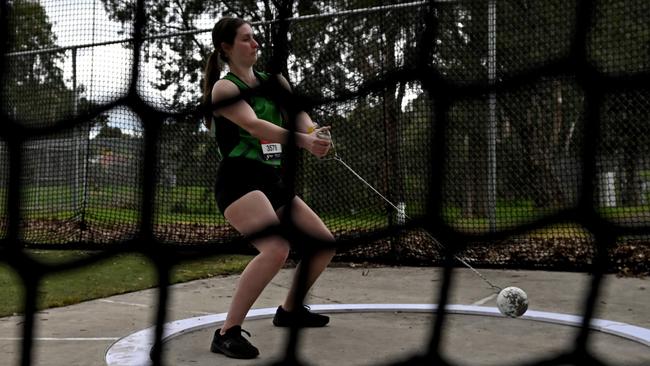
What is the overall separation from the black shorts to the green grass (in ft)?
2.44

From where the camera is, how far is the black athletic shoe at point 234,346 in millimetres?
2045

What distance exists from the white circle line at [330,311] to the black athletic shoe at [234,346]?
0.19 meters

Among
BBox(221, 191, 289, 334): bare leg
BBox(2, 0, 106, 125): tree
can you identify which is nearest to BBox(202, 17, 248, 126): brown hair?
BBox(221, 191, 289, 334): bare leg

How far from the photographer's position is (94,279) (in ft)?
12.2

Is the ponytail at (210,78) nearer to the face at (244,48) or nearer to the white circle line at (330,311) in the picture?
the face at (244,48)

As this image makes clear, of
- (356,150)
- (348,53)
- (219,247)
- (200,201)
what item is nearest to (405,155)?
(356,150)

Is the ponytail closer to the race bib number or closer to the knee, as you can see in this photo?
the race bib number

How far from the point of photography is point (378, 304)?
2.96 metres

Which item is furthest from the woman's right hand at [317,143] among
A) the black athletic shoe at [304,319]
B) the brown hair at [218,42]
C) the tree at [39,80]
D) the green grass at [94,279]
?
the tree at [39,80]

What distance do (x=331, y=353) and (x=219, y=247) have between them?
1.95ft

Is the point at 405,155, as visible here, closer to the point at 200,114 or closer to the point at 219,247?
the point at 200,114

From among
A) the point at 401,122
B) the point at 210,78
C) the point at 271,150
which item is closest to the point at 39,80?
the point at 401,122

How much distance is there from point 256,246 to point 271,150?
274mm

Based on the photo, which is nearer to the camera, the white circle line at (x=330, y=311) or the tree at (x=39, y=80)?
the white circle line at (x=330, y=311)
